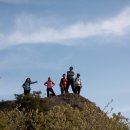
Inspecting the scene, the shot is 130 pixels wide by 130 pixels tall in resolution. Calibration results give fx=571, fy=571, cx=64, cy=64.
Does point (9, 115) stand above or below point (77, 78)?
below

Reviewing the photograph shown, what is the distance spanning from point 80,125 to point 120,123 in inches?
69.8

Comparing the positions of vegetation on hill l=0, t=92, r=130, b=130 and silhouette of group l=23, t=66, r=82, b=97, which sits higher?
silhouette of group l=23, t=66, r=82, b=97

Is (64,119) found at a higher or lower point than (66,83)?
lower

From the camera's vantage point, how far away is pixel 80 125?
25.4 meters

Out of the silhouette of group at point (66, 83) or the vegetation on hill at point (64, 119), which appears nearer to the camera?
the vegetation on hill at point (64, 119)

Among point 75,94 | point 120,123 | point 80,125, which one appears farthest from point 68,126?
point 75,94

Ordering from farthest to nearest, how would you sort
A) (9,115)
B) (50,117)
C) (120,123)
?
1. (9,115)
2. (50,117)
3. (120,123)

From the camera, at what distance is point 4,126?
28625 mm

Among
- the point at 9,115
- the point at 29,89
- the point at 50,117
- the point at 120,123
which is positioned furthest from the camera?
the point at 29,89

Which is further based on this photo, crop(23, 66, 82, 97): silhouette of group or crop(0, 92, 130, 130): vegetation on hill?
crop(23, 66, 82, 97): silhouette of group

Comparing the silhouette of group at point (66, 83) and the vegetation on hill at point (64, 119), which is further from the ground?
the silhouette of group at point (66, 83)

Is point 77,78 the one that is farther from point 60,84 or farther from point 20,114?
point 20,114

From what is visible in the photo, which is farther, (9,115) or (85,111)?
(9,115)

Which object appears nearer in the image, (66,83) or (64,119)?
(64,119)
